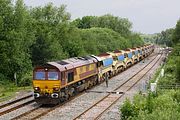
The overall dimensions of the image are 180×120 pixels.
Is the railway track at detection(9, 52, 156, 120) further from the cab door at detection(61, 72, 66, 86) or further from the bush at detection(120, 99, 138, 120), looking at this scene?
the bush at detection(120, 99, 138, 120)

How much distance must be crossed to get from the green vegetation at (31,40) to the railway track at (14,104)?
5504 millimetres

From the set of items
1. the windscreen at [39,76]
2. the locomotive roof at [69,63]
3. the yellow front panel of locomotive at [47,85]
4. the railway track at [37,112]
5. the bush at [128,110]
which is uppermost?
the locomotive roof at [69,63]

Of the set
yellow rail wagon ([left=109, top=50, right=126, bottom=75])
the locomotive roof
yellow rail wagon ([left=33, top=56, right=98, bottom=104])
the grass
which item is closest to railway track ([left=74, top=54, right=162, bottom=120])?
yellow rail wagon ([left=33, top=56, right=98, bottom=104])

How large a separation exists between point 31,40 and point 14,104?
1806 centimetres


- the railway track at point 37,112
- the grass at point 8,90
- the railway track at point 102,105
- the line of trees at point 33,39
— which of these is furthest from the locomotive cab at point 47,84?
the line of trees at point 33,39

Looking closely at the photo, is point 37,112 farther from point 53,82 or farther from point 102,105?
point 102,105

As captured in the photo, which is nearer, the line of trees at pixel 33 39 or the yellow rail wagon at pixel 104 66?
the line of trees at pixel 33 39

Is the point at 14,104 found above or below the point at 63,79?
below

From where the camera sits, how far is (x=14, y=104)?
30391 mm

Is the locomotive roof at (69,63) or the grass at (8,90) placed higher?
the locomotive roof at (69,63)

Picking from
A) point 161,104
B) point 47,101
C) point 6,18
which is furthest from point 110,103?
point 6,18

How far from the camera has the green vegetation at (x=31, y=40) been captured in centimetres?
4244

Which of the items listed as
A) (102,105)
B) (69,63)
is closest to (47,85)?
(69,63)

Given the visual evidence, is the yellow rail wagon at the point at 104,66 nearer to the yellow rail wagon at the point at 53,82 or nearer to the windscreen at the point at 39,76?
the yellow rail wagon at the point at 53,82
